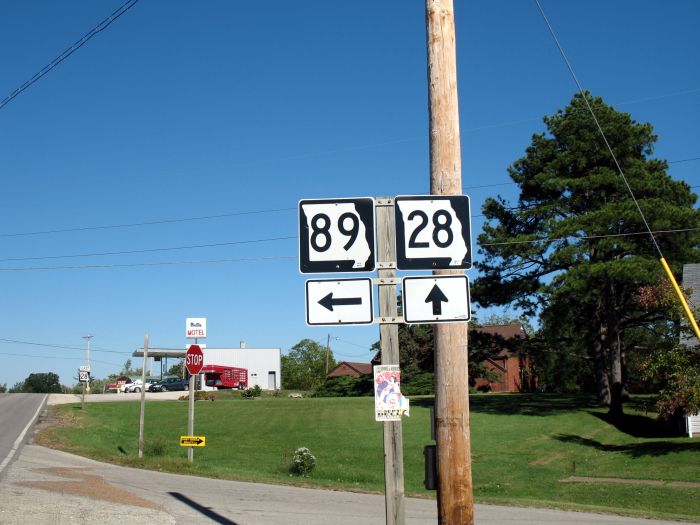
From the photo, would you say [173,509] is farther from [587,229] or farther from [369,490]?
[587,229]

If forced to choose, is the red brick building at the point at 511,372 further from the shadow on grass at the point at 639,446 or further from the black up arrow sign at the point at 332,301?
the black up arrow sign at the point at 332,301

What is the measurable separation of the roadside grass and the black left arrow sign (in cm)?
1102

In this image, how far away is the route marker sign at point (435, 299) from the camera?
6.76 m

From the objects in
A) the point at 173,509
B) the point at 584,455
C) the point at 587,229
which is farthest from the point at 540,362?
the point at 173,509

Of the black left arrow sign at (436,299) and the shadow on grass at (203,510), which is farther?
the shadow on grass at (203,510)

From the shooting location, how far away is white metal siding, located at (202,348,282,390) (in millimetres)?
82625

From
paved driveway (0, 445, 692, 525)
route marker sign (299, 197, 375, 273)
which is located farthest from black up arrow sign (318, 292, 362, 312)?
paved driveway (0, 445, 692, 525)

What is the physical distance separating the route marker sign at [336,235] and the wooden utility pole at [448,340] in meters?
0.72

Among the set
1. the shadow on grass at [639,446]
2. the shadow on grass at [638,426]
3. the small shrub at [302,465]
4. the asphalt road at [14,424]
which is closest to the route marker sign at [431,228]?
the asphalt road at [14,424]

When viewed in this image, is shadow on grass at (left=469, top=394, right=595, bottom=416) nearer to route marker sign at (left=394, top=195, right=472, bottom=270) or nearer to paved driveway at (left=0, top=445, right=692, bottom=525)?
paved driveway at (left=0, top=445, right=692, bottom=525)

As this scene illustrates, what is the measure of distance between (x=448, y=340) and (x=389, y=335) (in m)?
0.58

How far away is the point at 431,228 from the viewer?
699 centimetres

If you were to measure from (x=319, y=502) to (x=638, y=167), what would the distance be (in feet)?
98.0

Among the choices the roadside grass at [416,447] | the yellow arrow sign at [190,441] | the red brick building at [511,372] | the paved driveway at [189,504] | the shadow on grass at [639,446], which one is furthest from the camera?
the red brick building at [511,372]
